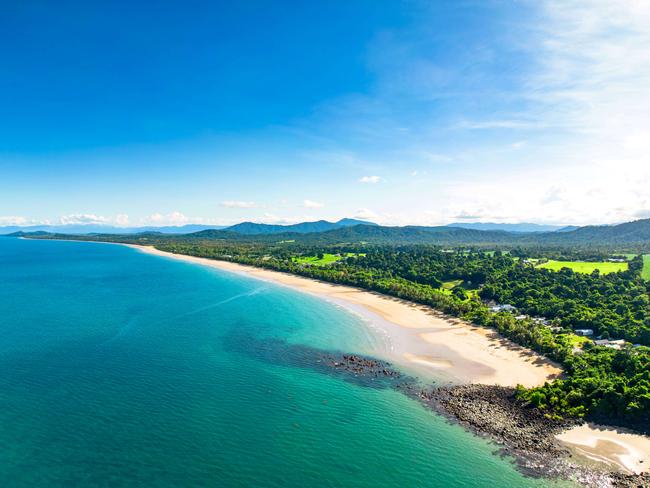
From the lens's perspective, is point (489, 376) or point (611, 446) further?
point (489, 376)

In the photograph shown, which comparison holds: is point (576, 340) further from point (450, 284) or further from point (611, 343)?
point (450, 284)

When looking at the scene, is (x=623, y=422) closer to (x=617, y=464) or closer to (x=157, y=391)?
(x=617, y=464)

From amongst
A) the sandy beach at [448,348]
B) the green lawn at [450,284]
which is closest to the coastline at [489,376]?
the sandy beach at [448,348]

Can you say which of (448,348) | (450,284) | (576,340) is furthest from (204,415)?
(450,284)

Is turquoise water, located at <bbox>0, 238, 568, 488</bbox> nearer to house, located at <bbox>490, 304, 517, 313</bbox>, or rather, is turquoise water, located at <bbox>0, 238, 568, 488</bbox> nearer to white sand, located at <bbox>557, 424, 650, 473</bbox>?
white sand, located at <bbox>557, 424, 650, 473</bbox>

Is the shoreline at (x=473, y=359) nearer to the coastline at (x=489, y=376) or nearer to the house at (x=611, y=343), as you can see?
the coastline at (x=489, y=376)

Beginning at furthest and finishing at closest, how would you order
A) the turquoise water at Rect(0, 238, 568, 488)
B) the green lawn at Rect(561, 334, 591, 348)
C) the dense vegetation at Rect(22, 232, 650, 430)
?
1. the green lawn at Rect(561, 334, 591, 348)
2. the dense vegetation at Rect(22, 232, 650, 430)
3. the turquoise water at Rect(0, 238, 568, 488)

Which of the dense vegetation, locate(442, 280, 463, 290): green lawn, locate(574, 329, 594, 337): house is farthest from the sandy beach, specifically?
locate(442, 280, 463, 290): green lawn

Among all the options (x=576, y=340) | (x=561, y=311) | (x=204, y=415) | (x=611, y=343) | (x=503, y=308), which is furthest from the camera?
(x=503, y=308)
